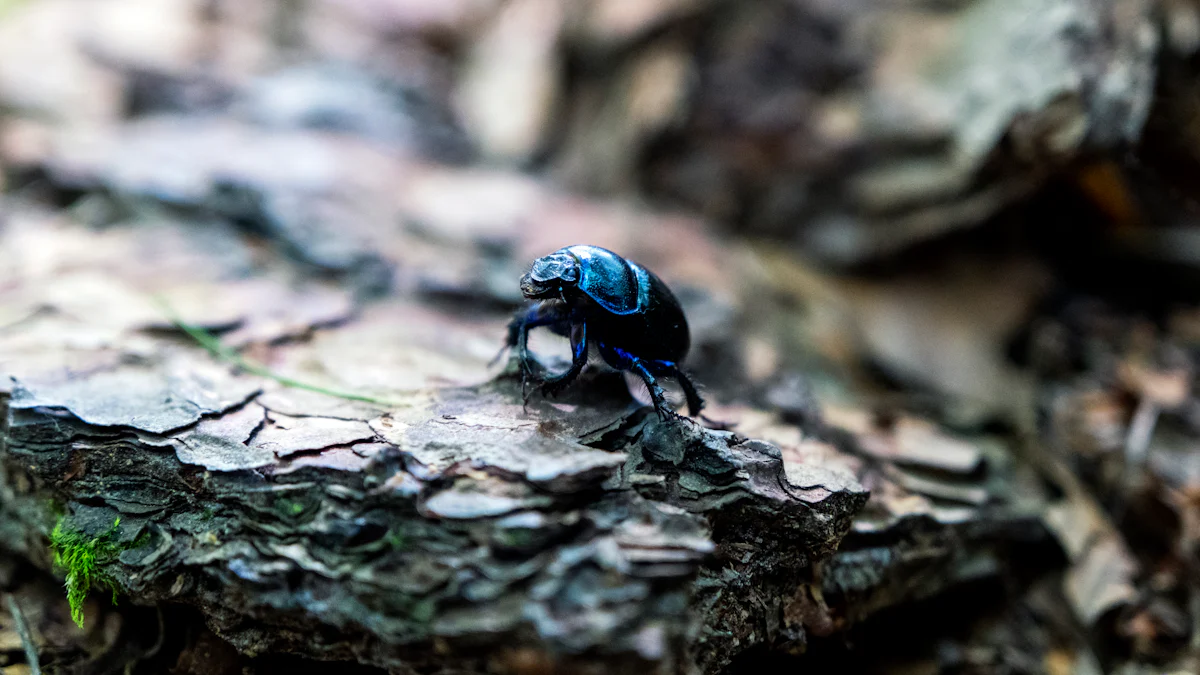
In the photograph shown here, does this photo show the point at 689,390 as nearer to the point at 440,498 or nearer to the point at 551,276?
the point at 551,276

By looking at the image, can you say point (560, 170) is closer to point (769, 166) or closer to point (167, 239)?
point (769, 166)

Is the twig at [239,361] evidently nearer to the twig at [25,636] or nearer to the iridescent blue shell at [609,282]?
the iridescent blue shell at [609,282]

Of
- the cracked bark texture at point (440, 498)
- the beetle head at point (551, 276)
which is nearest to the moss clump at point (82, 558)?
the cracked bark texture at point (440, 498)

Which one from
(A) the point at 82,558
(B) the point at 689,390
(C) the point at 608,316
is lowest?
(A) the point at 82,558

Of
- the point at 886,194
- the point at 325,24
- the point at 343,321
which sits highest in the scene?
the point at 325,24

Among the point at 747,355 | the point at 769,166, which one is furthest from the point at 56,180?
the point at 769,166

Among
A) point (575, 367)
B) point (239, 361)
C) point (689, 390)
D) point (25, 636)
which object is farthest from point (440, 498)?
point (25, 636)
